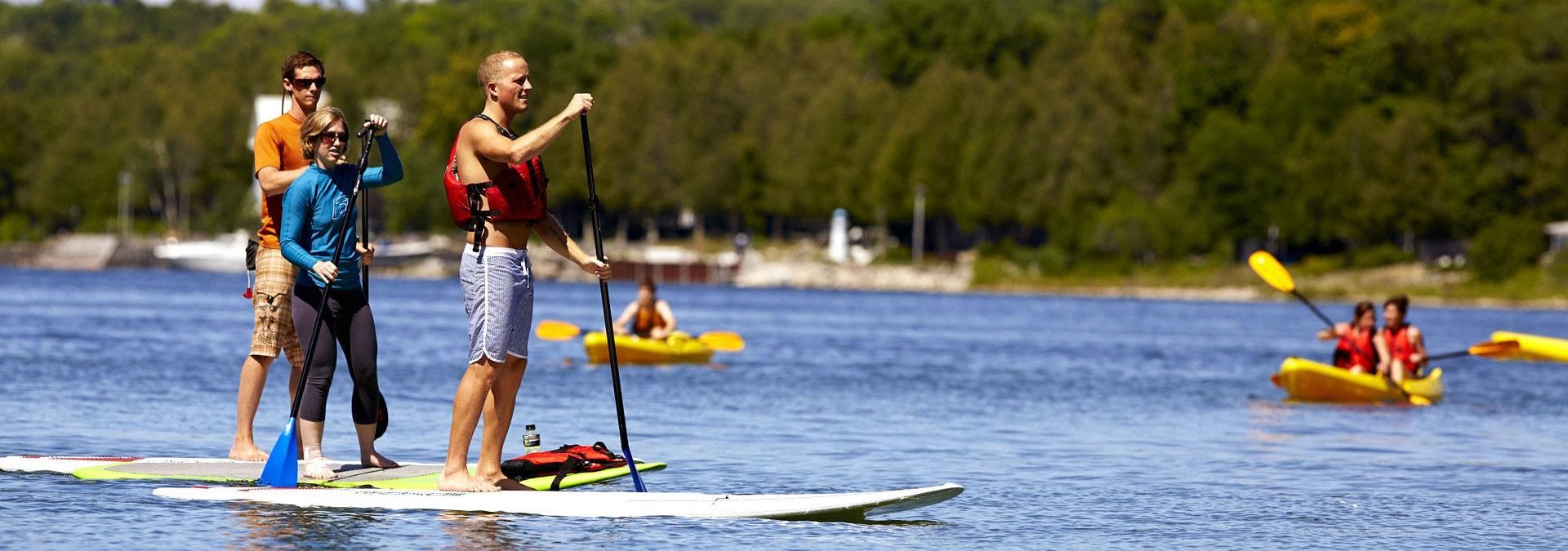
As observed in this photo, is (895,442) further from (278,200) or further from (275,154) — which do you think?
(275,154)

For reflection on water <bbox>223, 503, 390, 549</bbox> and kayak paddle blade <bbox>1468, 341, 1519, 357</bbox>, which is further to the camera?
kayak paddle blade <bbox>1468, 341, 1519, 357</bbox>

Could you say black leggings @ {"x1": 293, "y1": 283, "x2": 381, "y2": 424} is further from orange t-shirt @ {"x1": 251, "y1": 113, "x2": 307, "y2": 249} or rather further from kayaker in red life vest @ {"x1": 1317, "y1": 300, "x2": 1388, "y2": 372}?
kayaker in red life vest @ {"x1": 1317, "y1": 300, "x2": 1388, "y2": 372}

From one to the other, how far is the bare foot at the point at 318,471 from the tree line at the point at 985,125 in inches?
3529

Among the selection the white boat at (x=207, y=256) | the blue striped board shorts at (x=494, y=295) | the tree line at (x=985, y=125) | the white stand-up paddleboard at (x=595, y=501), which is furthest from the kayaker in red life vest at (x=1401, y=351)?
the white boat at (x=207, y=256)

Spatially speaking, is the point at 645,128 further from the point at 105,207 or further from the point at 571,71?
the point at 105,207

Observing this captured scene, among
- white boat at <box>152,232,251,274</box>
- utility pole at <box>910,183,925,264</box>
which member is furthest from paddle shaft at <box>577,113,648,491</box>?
white boat at <box>152,232,251,274</box>

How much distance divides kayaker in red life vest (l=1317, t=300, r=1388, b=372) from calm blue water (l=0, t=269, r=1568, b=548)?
3.55 feet

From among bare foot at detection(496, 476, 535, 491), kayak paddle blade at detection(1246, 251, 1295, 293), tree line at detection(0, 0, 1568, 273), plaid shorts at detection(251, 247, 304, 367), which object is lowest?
bare foot at detection(496, 476, 535, 491)

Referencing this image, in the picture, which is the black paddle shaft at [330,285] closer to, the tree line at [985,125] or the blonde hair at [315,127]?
the blonde hair at [315,127]

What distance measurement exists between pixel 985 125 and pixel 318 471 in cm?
10745

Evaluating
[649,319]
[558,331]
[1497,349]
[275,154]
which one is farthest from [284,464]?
[558,331]

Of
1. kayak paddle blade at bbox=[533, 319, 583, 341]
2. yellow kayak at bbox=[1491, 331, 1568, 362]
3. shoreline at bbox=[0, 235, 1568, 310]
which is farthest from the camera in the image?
shoreline at bbox=[0, 235, 1568, 310]

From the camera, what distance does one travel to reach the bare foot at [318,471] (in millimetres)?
11672

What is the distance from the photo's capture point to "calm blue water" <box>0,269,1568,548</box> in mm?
11227
